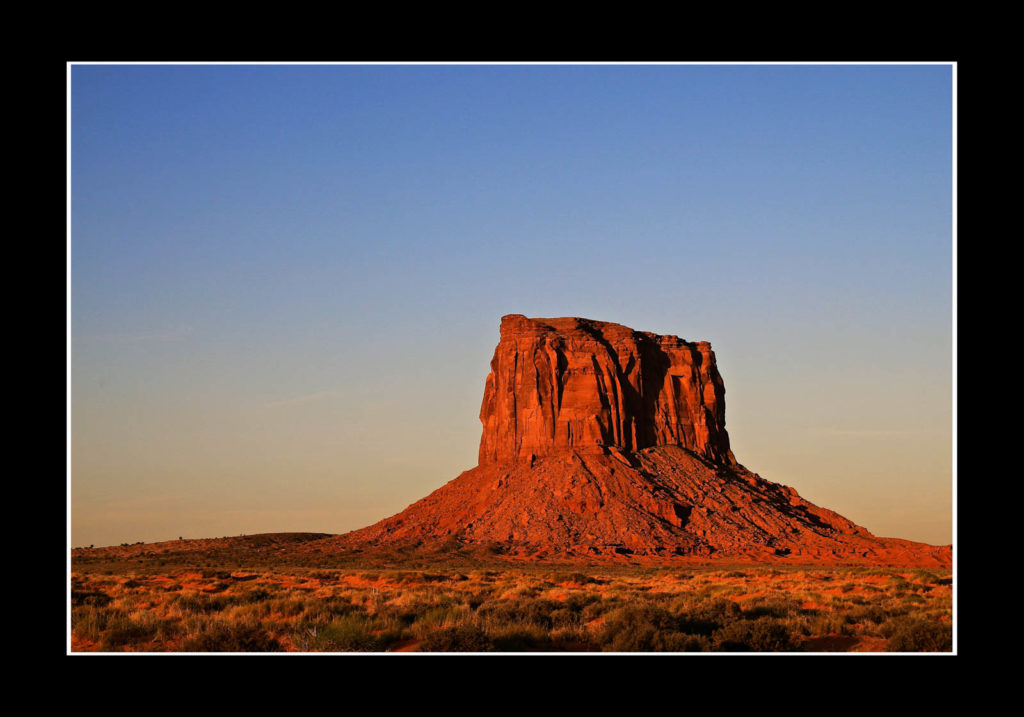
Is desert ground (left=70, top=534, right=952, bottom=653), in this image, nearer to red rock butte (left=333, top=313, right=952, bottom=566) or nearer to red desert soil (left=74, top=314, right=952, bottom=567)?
red desert soil (left=74, top=314, right=952, bottom=567)

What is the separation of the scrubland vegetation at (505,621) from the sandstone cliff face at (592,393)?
56.0 m

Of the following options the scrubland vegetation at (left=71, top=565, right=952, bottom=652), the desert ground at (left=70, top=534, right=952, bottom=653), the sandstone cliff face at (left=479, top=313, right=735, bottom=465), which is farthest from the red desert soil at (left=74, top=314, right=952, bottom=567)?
the scrubland vegetation at (left=71, top=565, right=952, bottom=652)

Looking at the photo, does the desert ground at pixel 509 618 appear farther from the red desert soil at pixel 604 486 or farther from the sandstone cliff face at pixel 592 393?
the sandstone cliff face at pixel 592 393

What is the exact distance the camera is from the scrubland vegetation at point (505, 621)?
20859 mm

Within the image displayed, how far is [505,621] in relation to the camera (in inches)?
926

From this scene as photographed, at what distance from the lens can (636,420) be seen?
93.9 metres

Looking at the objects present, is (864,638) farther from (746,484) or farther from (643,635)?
(746,484)

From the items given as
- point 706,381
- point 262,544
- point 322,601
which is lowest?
point 262,544

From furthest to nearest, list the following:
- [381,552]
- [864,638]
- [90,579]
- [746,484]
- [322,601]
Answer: [746,484] < [381,552] < [90,579] < [322,601] < [864,638]

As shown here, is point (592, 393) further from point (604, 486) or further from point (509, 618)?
point (509, 618)

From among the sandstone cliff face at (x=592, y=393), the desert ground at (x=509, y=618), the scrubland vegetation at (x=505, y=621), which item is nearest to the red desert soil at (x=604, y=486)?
the sandstone cliff face at (x=592, y=393)

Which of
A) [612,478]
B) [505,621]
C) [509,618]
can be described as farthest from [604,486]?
[505,621]

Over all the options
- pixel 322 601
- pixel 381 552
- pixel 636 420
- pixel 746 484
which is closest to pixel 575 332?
pixel 636 420
